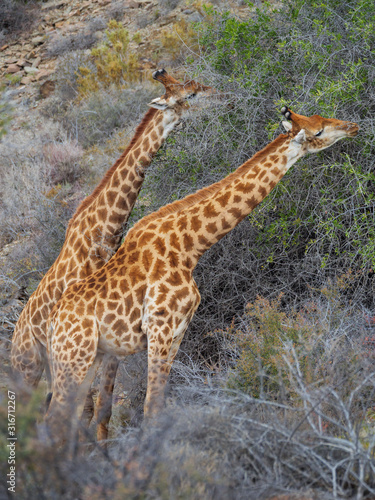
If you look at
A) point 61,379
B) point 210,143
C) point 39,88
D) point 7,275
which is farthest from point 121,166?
point 39,88

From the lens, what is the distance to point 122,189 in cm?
591

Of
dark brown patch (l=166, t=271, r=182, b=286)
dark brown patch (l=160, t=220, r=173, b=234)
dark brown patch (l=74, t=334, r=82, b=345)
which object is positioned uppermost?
dark brown patch (l=160, t=220, r=173, b=234)

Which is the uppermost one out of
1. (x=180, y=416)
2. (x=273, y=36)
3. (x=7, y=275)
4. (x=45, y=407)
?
(x=273, y=36)

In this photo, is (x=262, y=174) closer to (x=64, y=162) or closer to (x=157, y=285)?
(x=157, y=285)

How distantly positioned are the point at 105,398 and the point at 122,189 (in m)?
2.01

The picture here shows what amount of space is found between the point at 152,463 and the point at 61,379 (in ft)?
6.57

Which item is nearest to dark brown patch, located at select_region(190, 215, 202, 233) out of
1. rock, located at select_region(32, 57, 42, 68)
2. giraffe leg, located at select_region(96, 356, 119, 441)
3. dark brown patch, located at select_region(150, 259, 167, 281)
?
dark brown patch, located at select_region(150, 259, 167, 281)

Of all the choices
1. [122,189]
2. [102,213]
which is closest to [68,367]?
[102,213]

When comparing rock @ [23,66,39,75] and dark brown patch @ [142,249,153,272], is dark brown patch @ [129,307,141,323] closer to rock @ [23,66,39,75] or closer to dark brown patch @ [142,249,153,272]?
dark brown patch @ [142,249,153,272]

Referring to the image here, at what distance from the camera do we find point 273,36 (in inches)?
297

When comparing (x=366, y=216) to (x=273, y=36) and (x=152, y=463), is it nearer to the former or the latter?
(x=273, y=36)

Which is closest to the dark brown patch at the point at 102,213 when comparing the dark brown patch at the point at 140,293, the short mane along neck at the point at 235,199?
the short mane along neck at the point at 235,199

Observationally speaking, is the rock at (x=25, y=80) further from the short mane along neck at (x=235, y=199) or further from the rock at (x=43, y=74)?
the short mane along neck at (x=235, y=199)

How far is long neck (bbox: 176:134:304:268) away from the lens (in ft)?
16.6
